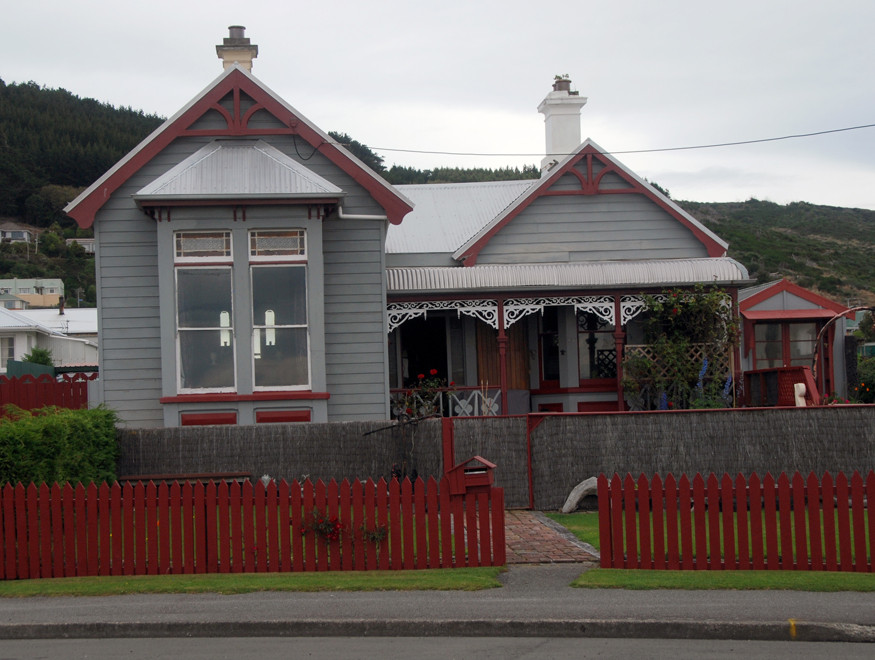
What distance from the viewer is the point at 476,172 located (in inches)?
3292

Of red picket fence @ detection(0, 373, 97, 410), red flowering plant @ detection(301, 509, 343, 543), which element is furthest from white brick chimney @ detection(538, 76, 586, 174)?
red flowering plant @ detection(301, 509, 343, 543)

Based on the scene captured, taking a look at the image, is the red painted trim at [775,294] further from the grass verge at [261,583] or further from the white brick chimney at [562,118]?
the grass verge at [261,583]

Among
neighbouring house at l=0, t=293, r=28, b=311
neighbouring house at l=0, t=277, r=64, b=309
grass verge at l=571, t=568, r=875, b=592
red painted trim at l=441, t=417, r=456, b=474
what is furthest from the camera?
neighbouring house at l=0, t=277, r=64, b=309

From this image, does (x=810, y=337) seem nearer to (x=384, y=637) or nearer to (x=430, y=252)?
(x=430, y=252)

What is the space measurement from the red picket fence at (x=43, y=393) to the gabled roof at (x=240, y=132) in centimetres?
350

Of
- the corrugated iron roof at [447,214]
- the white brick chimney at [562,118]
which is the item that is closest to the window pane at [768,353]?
the white brick chimney at [562,118]

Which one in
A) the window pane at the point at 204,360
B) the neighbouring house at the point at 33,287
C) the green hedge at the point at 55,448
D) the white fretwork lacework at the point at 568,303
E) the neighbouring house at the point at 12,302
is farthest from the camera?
the neighbouring house at the point at 33,287

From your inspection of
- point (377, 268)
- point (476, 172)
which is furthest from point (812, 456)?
point (476, 172)

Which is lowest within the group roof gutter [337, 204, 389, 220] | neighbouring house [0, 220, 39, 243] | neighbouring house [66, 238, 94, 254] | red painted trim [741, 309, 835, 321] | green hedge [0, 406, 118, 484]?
green hedge [0, 406, 118, 484]

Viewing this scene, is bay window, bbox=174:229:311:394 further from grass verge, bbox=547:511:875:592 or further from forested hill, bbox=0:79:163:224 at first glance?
forested hill, bbox=0:79:163:224

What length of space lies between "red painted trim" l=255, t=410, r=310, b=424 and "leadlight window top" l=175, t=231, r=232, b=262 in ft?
8.88

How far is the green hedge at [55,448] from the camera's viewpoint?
11.7 metres

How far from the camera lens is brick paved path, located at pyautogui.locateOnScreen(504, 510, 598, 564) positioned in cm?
1130

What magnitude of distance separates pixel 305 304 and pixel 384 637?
8962 millimetres
